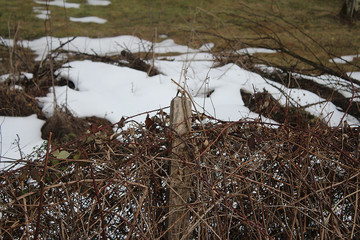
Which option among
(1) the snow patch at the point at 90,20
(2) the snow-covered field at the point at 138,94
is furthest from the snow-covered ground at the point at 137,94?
(1) the snow patch at the point at 90,20

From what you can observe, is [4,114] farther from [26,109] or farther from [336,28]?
[336,28]

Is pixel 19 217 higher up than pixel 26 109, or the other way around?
pixel 19 217

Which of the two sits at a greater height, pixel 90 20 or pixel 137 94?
pixel 90 20

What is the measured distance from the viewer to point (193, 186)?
1288 mm

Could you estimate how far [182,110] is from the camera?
1.38 m

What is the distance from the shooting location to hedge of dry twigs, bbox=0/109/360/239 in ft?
3.87

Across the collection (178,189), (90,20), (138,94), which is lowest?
(138,94)

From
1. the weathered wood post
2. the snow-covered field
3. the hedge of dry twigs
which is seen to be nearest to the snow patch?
the snow-covered field

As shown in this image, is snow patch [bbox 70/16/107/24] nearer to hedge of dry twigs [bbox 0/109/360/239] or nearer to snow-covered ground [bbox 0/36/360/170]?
snow-covered ground [bbox 0/36/360/170]

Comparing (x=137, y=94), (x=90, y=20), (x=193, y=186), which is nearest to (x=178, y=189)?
(x=193, y=186)

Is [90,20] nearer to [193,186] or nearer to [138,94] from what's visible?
[138,94]

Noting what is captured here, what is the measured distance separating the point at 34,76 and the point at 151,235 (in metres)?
4.14

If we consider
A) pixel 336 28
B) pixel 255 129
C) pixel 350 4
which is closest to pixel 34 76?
pixel 255 129

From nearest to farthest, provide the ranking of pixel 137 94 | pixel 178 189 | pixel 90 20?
1. pixel 178 189
2. pixel 137 94
3. pixel 90 20
